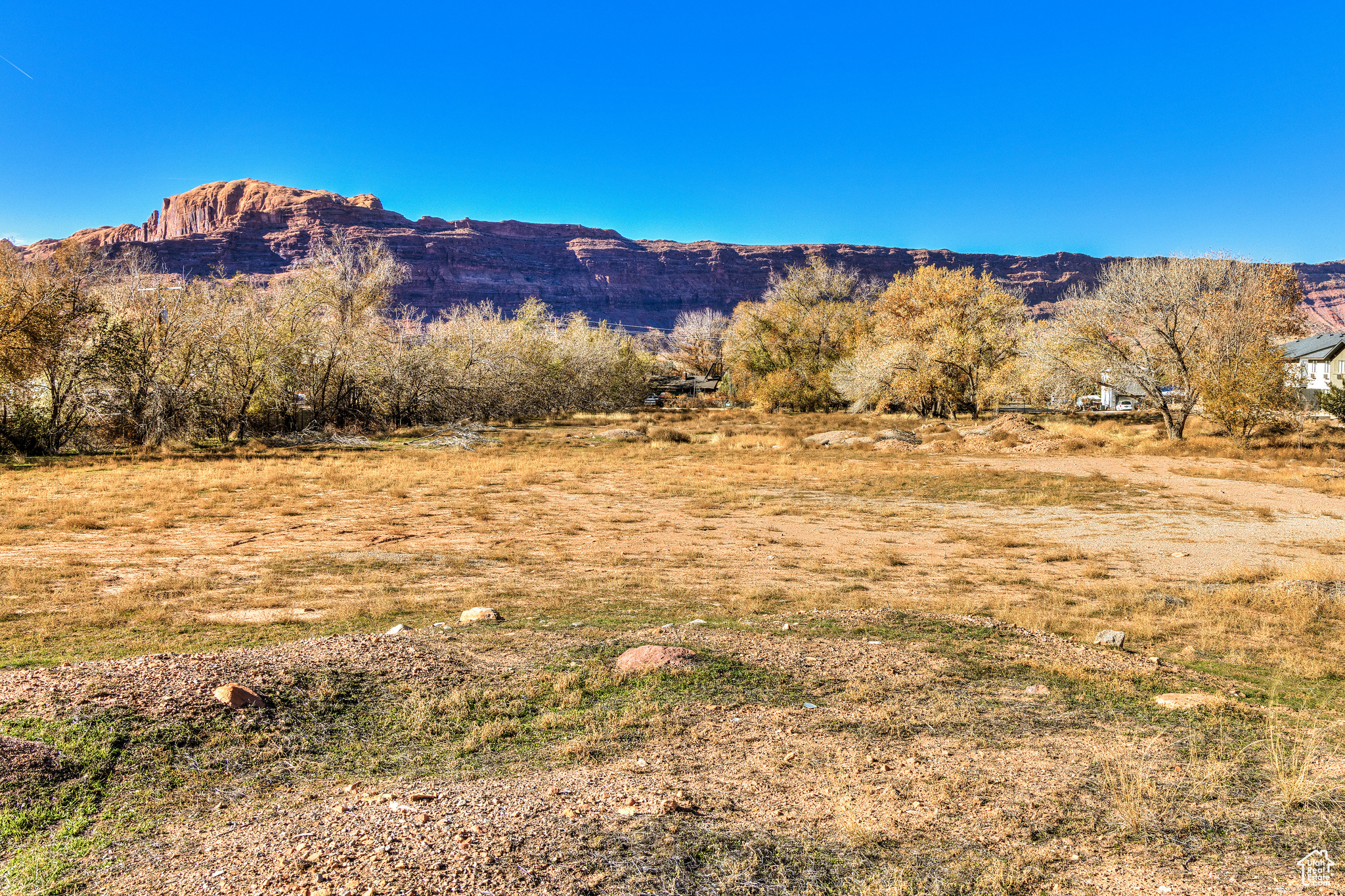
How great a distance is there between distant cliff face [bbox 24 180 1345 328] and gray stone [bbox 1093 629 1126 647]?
5400 inches

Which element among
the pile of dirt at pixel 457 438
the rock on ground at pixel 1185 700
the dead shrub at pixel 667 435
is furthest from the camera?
the dead shrub at pixel 667 435

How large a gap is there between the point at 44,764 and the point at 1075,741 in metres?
→ 5.74

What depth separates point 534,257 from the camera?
155m

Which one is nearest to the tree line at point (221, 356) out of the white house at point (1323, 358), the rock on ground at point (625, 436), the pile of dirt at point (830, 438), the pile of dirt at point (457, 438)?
the pile of dirt at point (457, 438)

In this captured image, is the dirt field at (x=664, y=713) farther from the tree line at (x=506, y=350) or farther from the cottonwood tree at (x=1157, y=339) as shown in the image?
the cottonwood tree at (x=1157, y=339)

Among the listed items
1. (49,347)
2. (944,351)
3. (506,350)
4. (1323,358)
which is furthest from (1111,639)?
(1323,358)

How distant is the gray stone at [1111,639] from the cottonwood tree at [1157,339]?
25.2m

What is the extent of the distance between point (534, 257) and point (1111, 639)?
6235 inches

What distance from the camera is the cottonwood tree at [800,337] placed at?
49594mm

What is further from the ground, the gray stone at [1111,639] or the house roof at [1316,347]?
the house roof at [1316,347]

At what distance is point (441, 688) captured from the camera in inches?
197

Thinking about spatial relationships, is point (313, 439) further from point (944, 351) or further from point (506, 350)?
point (944, 351)

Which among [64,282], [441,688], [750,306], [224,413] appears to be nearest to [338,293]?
[224,413]

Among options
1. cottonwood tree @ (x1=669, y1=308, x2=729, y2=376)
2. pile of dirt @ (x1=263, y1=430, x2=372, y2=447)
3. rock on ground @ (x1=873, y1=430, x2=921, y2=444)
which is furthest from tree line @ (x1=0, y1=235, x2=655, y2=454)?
cottonwood tree @ (x1=669, y1=308, x2=729, y2=376)
